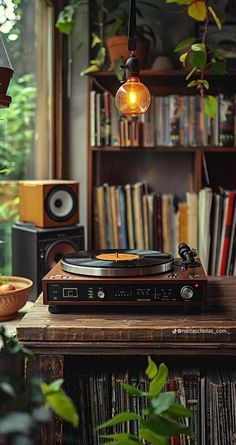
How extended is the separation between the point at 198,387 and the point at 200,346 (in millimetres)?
189

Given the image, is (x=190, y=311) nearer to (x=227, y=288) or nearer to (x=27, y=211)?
(x=227, y=288)

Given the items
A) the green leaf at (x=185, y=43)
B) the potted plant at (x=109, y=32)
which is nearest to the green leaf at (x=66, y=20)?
the potted plant at (x=109, y=32)

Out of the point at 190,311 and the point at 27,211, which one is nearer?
the point at 190,311

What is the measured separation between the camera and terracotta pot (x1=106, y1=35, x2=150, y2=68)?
9.06 ft

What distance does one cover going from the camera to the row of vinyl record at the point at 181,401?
1740 millimetres

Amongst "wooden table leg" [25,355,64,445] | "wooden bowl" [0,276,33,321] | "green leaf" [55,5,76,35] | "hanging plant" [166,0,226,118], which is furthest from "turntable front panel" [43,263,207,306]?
"green leaf" [55,5,76,35]

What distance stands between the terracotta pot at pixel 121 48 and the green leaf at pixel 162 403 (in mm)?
1964

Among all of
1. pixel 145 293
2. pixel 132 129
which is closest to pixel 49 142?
pixel 132 129

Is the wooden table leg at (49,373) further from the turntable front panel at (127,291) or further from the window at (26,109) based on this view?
the window at (26,109)

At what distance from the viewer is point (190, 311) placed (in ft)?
5.70

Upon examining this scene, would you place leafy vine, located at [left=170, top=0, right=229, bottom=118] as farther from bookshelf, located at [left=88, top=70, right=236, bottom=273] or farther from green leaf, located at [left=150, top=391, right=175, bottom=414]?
green leaf, located at [left=150, top=391, right=175, bottom=414]

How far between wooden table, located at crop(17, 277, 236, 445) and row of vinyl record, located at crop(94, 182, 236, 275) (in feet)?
3.73

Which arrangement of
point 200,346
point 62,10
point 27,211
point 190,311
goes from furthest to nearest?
point 62,10
point 27,211
point 190,311
point 200,346

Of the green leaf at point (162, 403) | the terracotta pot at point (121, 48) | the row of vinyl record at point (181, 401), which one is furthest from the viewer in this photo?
the terracotta pot at point (121, 48)
